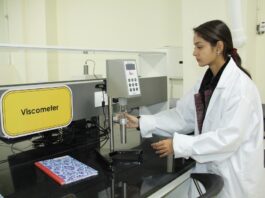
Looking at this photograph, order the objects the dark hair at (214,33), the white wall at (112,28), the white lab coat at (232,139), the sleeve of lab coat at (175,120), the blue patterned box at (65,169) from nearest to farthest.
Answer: the blue patterned box at (65,169), the white lab coat at (232,139), the dark hair at (214,33), the sleeve of lab coat at (175,120), the white wall at (112,28)

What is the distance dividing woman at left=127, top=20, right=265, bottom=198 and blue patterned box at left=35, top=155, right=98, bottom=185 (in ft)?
1.08

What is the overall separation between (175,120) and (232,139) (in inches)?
16.8

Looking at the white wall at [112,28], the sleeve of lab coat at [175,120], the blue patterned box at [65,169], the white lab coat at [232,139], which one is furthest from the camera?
the white wall at [112,28]

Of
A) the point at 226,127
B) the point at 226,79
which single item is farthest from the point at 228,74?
the point at 226,127

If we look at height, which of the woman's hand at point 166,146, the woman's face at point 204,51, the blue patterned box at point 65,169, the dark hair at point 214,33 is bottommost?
the blue patterned box at point 65,169

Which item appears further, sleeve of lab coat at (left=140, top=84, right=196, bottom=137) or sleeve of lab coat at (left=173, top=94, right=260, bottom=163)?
sleeve of lab coat at (left=140, top=84, right=196, bottom=137)

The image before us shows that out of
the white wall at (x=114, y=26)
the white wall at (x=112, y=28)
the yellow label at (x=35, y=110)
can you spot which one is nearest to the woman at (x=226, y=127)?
the yellow label at (x=35, y=110)

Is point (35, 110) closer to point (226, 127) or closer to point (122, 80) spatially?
point (122, 80)

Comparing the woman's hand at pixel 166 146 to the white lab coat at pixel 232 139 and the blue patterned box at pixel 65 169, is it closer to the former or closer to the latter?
the white lab coat at pixel 232 139

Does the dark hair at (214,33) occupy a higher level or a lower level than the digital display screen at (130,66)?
higher

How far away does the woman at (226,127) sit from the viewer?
1.08 meters

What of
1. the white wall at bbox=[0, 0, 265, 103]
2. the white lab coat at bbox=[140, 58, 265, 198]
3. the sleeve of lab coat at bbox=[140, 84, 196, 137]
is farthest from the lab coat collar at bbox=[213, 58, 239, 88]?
the white wall at bbox=[0, 0, 265, 103]

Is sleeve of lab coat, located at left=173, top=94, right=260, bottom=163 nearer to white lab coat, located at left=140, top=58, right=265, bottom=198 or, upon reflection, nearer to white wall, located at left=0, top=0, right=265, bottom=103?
white lab coat, located at left=140, top=58, right=265, bottom=198

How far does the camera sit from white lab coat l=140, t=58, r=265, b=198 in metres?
1.07
